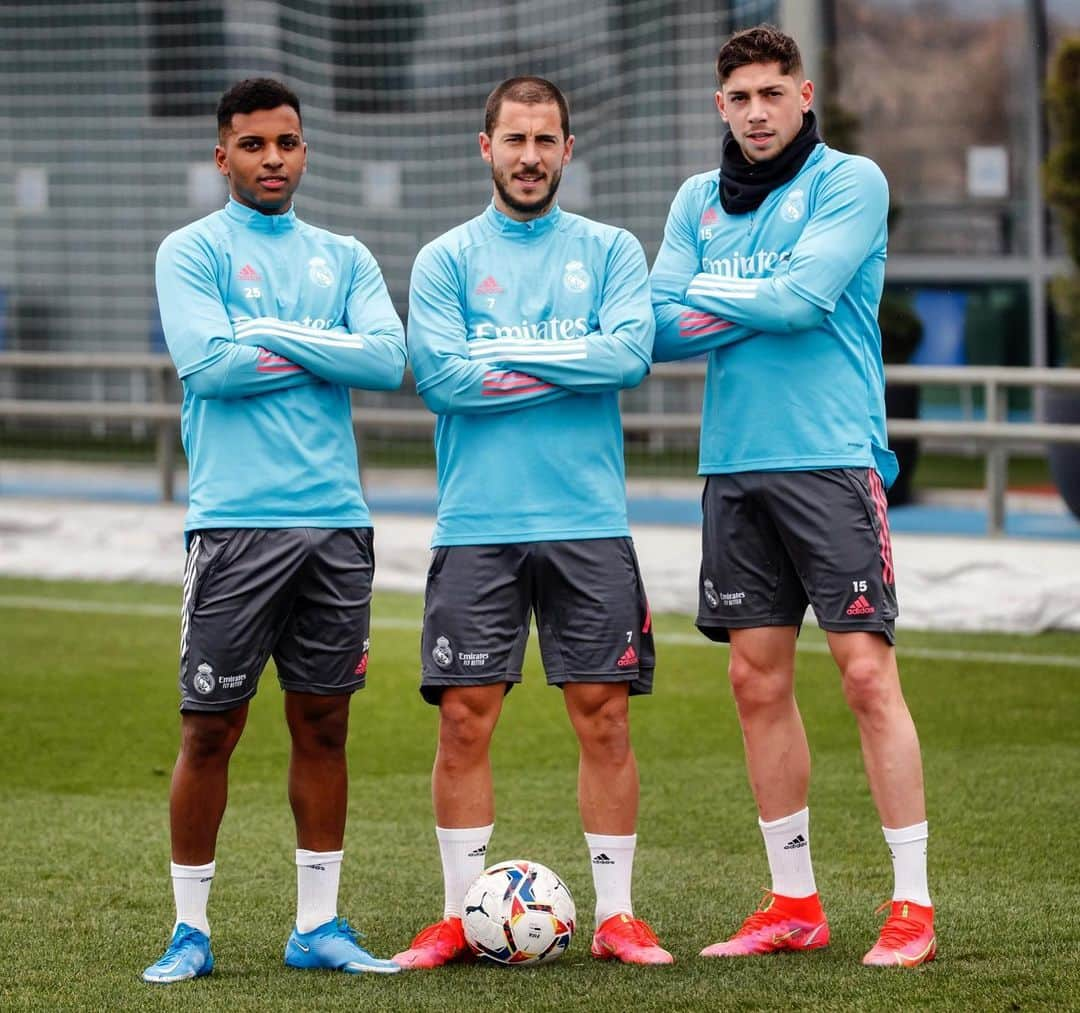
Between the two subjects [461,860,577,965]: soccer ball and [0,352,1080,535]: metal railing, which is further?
[0,352,1080,535]: metal railing

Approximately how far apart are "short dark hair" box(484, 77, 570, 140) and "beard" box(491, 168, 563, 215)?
Answer: 0.10 meters

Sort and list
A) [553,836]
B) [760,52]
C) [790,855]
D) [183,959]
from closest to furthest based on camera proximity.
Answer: [183,959] → [760,52] → [790,855] → [553,836]

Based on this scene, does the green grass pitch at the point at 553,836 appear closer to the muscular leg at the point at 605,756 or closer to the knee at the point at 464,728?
the muscular leg at the point at 605,756

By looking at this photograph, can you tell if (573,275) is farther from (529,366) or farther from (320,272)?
(320,272)

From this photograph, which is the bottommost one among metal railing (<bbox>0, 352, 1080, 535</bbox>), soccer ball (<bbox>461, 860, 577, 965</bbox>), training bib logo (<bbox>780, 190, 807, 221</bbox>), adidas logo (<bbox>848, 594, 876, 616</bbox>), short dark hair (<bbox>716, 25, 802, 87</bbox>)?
soccer ball (<bbox>461, 860, 577, 965</bbox>)

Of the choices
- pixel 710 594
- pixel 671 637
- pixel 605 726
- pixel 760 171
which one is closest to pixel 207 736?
pixel 605 726

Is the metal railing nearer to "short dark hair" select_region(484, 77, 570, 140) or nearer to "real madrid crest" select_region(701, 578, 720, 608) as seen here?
"real madrid crest" select_region(701, 578, 720, 608)

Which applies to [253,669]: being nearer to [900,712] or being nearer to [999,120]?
[900,712]

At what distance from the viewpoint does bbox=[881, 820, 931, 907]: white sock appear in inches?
145

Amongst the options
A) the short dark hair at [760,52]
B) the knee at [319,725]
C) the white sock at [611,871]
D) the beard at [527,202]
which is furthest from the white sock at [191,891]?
the short dark hair at [760,52]

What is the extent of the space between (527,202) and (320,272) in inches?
18.1

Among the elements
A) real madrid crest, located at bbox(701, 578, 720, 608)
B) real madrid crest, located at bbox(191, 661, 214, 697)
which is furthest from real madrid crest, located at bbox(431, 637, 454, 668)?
real madrid crest, located at bbox(701, 578, 720, 608)

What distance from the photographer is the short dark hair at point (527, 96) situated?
149 inches

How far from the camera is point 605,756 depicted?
3814 mm
